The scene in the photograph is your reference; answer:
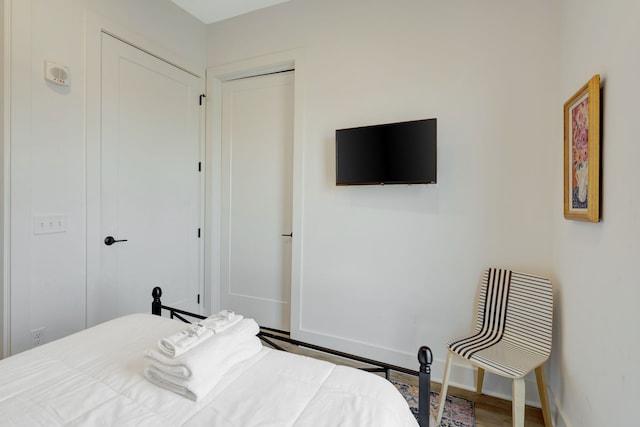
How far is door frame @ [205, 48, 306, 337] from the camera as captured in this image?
2.64m

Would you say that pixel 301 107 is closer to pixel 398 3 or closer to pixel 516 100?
pixel 398 3

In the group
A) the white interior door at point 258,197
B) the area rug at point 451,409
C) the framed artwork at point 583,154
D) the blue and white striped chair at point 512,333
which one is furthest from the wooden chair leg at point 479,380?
the white interior door at point 258,197

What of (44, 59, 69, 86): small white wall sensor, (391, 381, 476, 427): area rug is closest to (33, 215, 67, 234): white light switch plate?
(44, 59, 69, 86): small white wall sensor

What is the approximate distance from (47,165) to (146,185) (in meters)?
0.71

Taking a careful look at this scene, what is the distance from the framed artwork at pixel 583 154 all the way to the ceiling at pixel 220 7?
2.38 m

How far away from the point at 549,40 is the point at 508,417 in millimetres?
2302

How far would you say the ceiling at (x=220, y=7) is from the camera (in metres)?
2.72

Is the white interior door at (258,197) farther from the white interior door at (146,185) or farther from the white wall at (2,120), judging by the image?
the white wall at (2,120)

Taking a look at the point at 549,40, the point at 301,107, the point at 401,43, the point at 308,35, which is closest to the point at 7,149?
the point at 301,107

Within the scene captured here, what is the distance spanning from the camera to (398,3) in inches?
90.0

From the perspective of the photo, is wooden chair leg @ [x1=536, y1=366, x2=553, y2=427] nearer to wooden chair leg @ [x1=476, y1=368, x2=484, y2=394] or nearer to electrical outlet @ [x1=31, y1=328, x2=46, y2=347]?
wooden chair leg @ [x1=476, y1=368, x2=484, y2=394]

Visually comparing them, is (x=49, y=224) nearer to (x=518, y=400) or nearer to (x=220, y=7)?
(x=220, y=7)

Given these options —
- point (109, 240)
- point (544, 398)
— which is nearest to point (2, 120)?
point (109, 240)

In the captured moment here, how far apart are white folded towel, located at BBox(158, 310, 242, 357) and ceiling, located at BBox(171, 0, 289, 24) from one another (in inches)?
105
